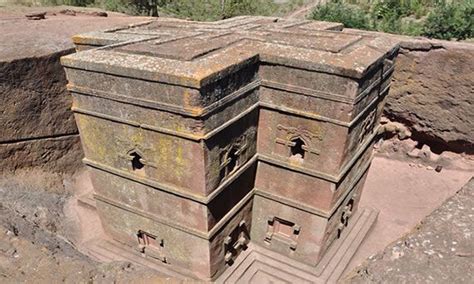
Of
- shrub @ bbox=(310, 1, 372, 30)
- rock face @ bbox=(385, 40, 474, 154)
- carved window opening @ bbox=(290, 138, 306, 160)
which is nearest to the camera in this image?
carved window opening @ bbox=(290, 138, 306, 160)

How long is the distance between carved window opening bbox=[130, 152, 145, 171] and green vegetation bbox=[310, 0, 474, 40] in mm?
16179

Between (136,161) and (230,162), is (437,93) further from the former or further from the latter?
(136,161)

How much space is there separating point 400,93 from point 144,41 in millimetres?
8674

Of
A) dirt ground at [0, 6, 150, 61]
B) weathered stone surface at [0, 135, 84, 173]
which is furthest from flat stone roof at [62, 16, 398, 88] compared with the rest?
weathered stone surface at [0, 135, 84, 173]

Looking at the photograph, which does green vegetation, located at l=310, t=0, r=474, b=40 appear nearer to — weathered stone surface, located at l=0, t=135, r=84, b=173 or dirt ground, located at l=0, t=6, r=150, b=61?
dirt ground, located at l=0, t=6, r=150, b=61

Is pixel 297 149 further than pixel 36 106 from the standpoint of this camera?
No

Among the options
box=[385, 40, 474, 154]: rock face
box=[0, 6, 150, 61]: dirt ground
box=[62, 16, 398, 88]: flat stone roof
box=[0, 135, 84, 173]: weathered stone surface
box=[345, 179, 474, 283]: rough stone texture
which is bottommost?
→ box=[0, 135, 84, 173]: weathered stone surface

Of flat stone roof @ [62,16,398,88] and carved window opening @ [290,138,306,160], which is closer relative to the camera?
flat stone roof @ [62,16,398,88]

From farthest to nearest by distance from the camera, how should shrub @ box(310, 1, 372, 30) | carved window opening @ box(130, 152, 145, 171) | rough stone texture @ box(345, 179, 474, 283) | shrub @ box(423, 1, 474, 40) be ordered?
shrub @ box(310, 1, 372, 30) → shrub @ box(423, 1, 474, 40) → carved window opening @ box(130, 152, 145, 171) → rough stone texture @ box(345, 179, 474, 283)

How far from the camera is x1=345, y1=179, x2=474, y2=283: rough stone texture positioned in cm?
233

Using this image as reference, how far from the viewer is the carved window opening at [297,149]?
7.82 meters

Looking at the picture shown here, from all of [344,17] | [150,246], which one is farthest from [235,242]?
[344,17]

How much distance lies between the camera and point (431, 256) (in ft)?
8.00

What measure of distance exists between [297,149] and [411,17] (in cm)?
2100
